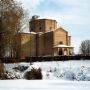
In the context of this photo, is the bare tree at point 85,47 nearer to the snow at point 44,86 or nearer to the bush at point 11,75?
the bush at point 11,75

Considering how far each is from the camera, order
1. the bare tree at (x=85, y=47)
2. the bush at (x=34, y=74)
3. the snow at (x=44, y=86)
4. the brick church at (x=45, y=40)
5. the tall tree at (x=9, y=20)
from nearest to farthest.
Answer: the snow at (x=44, y=86) → the bush at (x=34, y=74) → the tall tree at (x=9, y=20) → the brick church at (x=45, y=40) → the bare tree at (x=85, y=47)

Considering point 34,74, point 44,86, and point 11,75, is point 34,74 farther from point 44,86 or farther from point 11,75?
point 44,86

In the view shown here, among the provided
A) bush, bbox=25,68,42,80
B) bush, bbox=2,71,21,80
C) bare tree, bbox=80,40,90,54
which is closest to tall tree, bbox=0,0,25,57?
bush, bbox=2,71,21,80

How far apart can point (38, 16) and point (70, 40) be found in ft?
31.3

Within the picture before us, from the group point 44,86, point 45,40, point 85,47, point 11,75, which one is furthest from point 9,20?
point 85,47

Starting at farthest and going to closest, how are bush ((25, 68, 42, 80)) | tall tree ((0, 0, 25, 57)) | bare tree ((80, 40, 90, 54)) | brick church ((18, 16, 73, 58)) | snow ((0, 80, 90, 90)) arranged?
1. bare tree ((80, 40, 90, 54))
2. brick church ((18, 16, 73, 58))
3. tall tree ((0, 0, 25, 57))
4. bush ((25, 68, 42, 80))
5. snow ((0, 80, 90, 90))

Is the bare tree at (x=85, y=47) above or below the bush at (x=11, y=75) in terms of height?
above

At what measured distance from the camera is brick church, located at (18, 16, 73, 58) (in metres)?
66.6

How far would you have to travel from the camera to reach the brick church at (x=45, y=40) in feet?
218

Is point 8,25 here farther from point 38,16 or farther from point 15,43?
point 38,16

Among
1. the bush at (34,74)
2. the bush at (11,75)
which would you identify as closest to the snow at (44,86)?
the bush at (34,74)

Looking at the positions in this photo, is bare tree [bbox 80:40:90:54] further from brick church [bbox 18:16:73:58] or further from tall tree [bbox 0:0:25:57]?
tall tree [bbox 0:0:25:57]

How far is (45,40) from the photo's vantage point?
2741 inches

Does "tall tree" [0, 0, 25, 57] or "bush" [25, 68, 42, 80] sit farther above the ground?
"tall tree" [0, 0, 25, 57]
